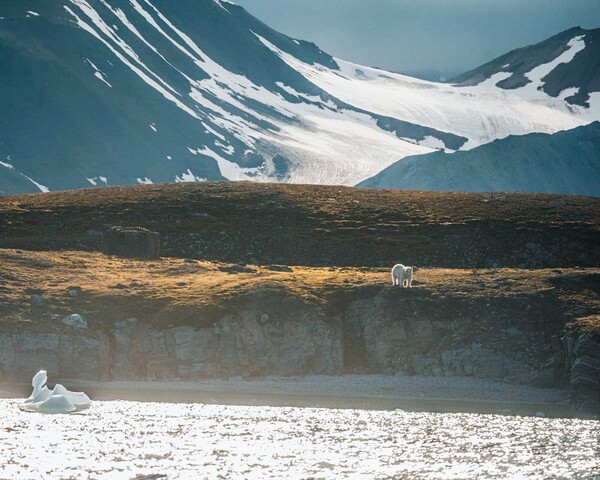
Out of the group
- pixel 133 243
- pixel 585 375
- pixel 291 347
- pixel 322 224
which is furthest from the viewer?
pixel 322 224

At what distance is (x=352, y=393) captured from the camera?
7838cm

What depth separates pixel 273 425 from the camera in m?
64.1

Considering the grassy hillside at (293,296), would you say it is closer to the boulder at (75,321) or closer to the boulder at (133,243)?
the boulder at (75,321)

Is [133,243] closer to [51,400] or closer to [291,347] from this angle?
[291,347]

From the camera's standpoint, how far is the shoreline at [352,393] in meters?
73.7

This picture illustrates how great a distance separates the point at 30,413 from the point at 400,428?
23.6 meters

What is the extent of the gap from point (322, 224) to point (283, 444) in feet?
234

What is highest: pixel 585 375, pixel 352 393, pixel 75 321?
pixel 75 321

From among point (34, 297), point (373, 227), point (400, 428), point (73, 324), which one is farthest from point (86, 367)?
point (373, 227)

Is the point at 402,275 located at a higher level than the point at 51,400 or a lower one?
higher

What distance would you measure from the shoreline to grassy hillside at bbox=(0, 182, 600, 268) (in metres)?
34.0

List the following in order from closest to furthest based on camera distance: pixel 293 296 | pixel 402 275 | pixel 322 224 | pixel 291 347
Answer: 1. pixel 291 347
2. pixel 293 296
3. pixel 402 275
4. pixel 322 224

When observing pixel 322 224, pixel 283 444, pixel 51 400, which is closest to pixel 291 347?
pixel 51 400

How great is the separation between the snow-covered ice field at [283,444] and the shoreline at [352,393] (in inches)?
124
